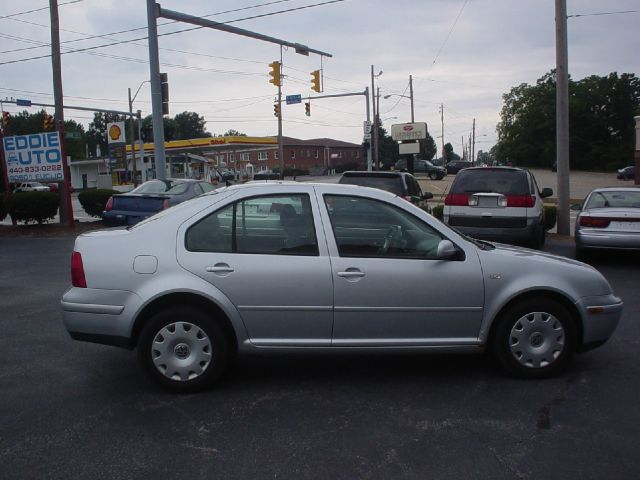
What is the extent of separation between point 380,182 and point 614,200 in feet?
13.9

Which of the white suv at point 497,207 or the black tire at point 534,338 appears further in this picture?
the white suv at point 497,207

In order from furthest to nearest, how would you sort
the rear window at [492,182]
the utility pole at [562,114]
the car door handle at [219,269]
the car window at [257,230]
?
the utility pole at [562,114] → the rear window at [492,182] → the car window at [257,230] → the car door handle at [219,269]

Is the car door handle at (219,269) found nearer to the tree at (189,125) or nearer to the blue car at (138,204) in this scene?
the blue car at (138,204)

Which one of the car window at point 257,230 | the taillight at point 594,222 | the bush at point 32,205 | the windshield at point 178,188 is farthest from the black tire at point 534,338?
the bush at point 32,205

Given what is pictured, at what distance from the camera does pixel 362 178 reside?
12.4m

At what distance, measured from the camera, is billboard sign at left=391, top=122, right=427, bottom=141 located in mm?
43906

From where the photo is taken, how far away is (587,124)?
77.4 m

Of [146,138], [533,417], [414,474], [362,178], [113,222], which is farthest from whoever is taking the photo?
[146,138]

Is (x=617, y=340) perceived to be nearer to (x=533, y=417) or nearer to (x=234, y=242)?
(x=533, y=417)

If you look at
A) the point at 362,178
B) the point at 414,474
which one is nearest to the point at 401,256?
the point at 414,474

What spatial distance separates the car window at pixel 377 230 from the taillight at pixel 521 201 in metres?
6.96

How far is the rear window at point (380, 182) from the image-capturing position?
39.9 ft

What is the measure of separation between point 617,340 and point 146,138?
28.6 meters

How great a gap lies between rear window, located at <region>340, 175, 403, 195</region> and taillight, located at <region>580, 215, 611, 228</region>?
3319 millimetres
